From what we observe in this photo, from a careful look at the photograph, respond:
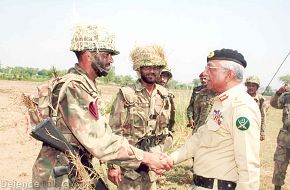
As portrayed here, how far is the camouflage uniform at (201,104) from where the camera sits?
812 centimetres

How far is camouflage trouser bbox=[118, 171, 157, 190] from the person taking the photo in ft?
14.7

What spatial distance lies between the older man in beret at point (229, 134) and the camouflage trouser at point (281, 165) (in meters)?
4.56

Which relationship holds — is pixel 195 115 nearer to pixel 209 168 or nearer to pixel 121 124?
pixel 121 124

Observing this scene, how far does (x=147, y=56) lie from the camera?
5.00 meters

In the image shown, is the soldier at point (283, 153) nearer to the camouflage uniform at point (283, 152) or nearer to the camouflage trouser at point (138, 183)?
the camouflage uniform at point (283, 152)

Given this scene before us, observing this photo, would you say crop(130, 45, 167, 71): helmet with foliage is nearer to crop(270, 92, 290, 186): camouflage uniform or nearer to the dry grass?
the dry grass

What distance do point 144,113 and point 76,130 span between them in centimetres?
198

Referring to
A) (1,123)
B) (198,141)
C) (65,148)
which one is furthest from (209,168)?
(1,123)

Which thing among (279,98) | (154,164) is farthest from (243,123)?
(279,98)

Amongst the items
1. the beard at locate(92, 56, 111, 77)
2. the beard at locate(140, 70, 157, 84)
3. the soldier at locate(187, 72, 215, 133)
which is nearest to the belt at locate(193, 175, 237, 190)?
the beard at locate(92, 56, 111, 77)

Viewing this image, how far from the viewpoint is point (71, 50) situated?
3342 millimetres

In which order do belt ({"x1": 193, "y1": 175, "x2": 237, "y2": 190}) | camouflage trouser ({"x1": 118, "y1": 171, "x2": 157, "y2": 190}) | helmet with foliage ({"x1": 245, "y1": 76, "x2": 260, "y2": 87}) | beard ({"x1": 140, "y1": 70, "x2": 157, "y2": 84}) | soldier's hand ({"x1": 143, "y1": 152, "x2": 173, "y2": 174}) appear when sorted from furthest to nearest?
1. helmet with foliage ({"x1": 245, "y1": 76, "x2": 260, "y2": 87})
2. beard ({"x1": 140, "y1": 70, "x2": 157, "y2": 84})
3. camouflage trouser ({"x1": 118, "y1": 171, "x2": 157, "y2": 190})
4. soldier's hand ({"x1": 143, "y1": 152, "x2": 173, "y2": 174})
5. belt ({"x1": 193, "y1": 175, "x2": 237, "y2": 190})

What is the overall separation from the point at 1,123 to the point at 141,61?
439 inches

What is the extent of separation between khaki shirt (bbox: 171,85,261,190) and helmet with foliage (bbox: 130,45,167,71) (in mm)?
1756
